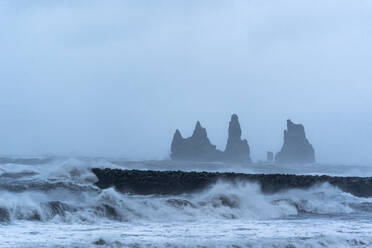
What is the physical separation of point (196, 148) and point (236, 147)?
6.31 m

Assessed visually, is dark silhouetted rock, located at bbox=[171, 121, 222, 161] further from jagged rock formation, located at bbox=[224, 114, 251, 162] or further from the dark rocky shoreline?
the dark rocky shoreline

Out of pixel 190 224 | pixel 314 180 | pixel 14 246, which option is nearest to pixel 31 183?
pixel 190 224

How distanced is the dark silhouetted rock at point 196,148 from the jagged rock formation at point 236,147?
158 cm

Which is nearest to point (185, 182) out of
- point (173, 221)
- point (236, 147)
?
point (173, 221)

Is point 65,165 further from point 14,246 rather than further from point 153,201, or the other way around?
point 14,246

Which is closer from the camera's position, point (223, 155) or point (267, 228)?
point (267, 228)

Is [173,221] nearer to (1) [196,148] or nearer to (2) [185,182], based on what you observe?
(2) [185,182]

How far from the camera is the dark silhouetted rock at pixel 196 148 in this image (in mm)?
70250

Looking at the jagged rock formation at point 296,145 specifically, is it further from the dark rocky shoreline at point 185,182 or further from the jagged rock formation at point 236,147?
the dark rocky shoreline at point 185,182

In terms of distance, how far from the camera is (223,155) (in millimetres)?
71500

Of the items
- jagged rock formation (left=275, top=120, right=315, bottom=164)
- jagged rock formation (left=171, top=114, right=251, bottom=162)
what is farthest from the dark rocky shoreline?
jagged rock formation (left=275, top=120, right=315, bottom=164)

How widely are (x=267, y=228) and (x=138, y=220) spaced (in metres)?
3.88

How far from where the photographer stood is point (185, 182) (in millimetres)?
24875

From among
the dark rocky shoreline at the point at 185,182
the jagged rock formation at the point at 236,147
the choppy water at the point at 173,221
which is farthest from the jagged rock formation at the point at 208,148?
the choppy water at the point at 173,221
